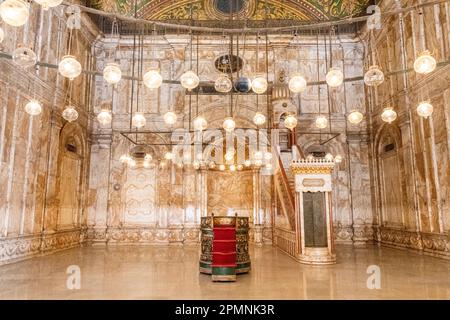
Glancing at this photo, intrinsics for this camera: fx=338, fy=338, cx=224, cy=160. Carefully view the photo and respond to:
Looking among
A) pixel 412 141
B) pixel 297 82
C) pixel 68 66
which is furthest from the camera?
pixel 412 141

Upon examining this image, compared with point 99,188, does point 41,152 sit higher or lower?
higher

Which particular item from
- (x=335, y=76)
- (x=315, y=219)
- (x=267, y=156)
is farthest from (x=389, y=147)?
(x=335, y=76)

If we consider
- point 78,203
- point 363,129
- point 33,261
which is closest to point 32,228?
point 33,261

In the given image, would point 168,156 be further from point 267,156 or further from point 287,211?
point 287,211

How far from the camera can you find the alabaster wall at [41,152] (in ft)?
22.4

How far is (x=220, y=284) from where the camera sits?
4.87 metres

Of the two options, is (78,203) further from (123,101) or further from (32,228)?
(123,101)

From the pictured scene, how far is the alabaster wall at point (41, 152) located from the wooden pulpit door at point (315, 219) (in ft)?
19.9

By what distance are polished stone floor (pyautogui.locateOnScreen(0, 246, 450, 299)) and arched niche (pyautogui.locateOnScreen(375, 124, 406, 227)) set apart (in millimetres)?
2159

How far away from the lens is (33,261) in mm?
7031

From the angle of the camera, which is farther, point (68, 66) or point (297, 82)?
point (297, 82)

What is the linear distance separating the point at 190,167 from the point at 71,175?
357 cm

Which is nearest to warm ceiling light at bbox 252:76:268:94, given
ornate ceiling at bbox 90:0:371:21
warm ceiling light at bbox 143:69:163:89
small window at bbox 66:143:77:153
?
warm ceiling light at bbox 143:69:163:89

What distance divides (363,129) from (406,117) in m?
2.36
